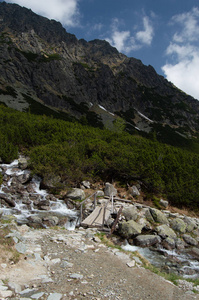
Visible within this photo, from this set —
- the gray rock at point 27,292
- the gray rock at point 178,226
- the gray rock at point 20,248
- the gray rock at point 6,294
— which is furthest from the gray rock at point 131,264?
the gray rock at point 178,226

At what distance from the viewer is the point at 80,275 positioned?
19.8 ft

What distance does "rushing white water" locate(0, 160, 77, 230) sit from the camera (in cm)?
1330

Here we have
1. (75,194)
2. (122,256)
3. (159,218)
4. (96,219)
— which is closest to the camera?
(122,256)

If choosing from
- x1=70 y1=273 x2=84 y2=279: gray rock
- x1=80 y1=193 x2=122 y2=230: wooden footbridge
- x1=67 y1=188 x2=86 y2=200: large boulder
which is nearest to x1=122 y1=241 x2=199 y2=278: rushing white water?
x1=80 y1=193 x2=122 y2=230: wooden footbridge

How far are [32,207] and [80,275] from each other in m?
10.1

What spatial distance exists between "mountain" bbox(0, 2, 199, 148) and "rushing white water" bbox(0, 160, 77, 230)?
46696 millimetres

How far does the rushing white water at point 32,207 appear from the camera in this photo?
13.3m

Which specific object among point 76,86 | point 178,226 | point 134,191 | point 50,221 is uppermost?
point 76,86

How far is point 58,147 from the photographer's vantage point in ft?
72.1

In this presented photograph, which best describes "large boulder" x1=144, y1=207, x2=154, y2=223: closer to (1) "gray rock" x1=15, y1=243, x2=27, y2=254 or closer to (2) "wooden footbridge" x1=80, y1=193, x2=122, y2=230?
(2) "wooden footbridge" x1=80, y1=193, x2=122, y2=230

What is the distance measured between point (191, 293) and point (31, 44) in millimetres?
160307

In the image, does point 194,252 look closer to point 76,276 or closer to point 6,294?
point 76,276

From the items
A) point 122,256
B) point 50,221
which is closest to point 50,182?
point 50,221

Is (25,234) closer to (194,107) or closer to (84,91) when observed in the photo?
(84,91)
